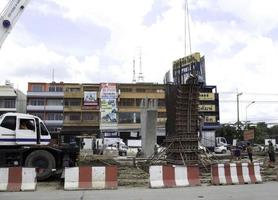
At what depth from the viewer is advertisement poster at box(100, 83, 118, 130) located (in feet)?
370

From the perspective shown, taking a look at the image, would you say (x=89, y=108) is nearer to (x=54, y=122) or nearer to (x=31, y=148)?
(x=54, y=122)

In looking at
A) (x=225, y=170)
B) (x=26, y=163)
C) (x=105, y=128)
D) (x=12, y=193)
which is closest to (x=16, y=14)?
(x=26, y=163)

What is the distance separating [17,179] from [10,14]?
7.94 metres

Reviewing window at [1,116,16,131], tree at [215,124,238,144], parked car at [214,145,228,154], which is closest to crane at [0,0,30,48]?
window at [1,116,16,131]

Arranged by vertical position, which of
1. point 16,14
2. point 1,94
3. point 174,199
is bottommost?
point 174,199

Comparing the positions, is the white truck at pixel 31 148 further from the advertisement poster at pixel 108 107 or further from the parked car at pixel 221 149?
the advertisement poster at pixel 108 107

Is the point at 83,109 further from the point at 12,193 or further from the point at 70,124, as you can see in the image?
the point at 12,193

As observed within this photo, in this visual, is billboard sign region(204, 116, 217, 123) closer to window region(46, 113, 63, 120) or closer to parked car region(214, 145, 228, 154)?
window region(46, 113, 63, 120)

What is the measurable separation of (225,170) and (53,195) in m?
7.02

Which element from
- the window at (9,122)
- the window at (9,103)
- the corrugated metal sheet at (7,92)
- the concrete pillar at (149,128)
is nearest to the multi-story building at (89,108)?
the window at (9,103)

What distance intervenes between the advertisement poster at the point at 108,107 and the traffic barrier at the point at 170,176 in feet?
309

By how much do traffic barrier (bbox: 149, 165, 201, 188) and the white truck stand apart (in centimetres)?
556

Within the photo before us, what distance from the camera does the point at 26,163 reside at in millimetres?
21562

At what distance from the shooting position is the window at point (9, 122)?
73.2 feet
